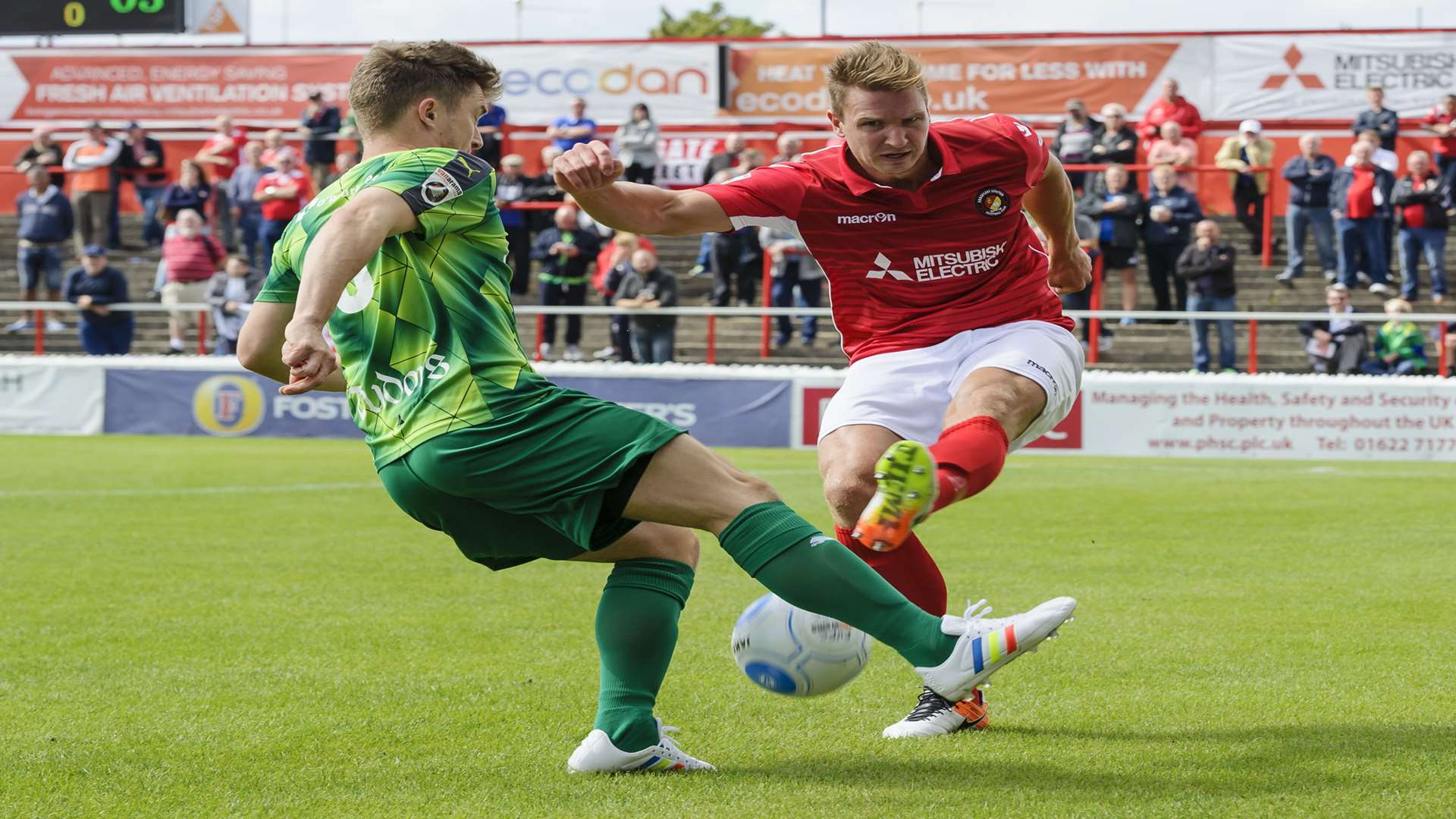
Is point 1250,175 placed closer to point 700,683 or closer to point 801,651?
point 700,683

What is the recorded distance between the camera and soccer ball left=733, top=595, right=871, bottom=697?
13.5 feet

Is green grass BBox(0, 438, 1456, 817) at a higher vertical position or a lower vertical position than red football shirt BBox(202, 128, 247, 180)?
lower

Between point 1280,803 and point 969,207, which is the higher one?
point 969,207

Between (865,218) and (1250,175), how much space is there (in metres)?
17.3

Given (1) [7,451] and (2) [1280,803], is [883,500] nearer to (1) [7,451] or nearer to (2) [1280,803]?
(2) [1280,803]

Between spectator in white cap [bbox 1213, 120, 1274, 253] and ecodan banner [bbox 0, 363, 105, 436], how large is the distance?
14.2 metres

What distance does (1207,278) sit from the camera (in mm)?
17734

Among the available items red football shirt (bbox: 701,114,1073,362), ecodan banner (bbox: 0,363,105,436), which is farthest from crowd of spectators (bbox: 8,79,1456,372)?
red football shirt (bbox: 701,114,1073,362)

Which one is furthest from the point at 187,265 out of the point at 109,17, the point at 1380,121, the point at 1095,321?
the point at 1380,121

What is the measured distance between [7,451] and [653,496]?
1469 cm

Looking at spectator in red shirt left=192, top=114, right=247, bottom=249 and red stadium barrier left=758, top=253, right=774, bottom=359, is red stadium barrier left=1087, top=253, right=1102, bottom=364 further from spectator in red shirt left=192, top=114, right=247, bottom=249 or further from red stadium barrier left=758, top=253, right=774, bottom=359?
spectator in red shirt left=192, top=114, right=247, bottom=249

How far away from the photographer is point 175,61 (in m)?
30.1

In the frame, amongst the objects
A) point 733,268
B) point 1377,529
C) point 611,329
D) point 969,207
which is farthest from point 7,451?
point 969,207

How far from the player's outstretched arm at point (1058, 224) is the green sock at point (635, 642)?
76.2 inches
